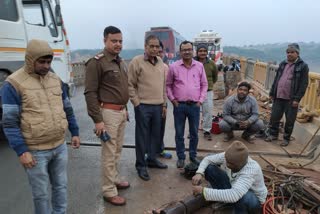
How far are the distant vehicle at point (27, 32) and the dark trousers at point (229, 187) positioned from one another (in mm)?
3858

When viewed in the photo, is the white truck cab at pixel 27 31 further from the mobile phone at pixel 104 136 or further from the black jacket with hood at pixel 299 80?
the black jacket with hood at pixel 299 80

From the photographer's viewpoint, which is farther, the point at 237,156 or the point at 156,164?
the point at 156,164

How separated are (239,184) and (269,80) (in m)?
7.79

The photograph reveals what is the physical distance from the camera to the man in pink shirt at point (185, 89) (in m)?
4.21

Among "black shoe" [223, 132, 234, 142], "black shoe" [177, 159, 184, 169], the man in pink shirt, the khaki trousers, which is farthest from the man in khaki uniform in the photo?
"black shoe" [223, 132, 234, 142]

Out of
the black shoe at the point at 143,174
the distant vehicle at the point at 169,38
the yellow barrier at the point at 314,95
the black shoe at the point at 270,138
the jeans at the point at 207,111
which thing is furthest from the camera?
the distant vehicle at the point at 169,38

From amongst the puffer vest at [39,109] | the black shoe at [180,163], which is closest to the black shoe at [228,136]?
the black shoe at [180,163]

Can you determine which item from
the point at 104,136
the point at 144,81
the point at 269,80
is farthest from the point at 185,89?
the point at 269,80

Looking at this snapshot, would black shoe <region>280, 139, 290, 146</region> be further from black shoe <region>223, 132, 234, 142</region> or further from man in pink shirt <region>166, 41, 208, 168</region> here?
man in pink shirt <region>166, 41, 208, 168</region>

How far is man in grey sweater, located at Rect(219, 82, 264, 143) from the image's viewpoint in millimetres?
5477

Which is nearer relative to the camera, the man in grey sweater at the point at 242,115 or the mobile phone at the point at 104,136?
the mobile phone at the point at 104,136

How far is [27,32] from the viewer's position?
5.77 meters

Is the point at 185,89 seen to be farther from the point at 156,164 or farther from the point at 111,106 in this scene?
the point at 111,106

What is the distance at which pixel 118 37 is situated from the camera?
308 centimetres
